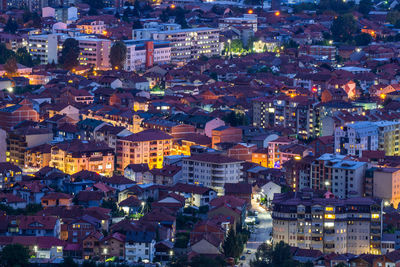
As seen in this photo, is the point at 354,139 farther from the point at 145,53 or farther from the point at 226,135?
the point at 145,53

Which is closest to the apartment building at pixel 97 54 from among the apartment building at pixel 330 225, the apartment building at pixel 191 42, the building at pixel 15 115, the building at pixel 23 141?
the apartment building at pixel 191 42

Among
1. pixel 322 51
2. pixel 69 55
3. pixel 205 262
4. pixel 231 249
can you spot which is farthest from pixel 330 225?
pixel 322 51

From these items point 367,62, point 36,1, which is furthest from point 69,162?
point 36,1

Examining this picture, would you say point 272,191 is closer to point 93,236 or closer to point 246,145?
point 246,145

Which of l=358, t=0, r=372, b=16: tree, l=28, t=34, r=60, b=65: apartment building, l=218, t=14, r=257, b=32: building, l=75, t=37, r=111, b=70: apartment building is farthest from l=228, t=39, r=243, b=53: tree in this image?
l=358, t=0, r=372, b=16: tree

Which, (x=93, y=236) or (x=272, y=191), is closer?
(x=93, y=236)

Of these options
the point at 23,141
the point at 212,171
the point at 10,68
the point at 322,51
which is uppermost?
the point at 212,171
